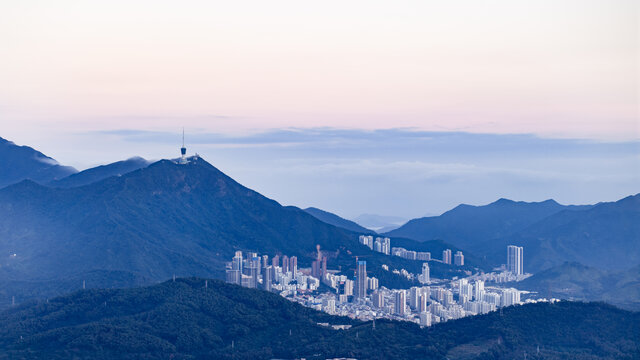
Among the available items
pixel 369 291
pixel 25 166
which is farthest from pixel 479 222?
pixel 25 166

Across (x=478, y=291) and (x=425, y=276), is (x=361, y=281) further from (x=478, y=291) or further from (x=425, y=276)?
(x=425, y=276)

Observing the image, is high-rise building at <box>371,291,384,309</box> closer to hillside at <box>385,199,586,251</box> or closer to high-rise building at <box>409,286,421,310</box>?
high-rise building at <box>409,286,421,310</box>

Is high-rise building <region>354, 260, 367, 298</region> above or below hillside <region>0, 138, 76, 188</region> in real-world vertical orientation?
below

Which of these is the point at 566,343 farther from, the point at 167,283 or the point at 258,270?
the point at 258,270

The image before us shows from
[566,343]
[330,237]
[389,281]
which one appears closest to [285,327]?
[566,343]

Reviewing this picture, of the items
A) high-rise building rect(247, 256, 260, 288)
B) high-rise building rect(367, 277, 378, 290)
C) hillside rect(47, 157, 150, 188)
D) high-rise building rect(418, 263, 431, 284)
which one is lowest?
high-rise building rect(418, 263, 431, 284)

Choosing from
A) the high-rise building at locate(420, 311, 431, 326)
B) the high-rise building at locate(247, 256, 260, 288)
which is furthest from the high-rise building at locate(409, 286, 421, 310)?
the high-rise building at locate(247, 256, 260, 288)

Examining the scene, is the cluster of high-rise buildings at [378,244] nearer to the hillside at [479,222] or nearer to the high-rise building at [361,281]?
the hillside at [479,222]
